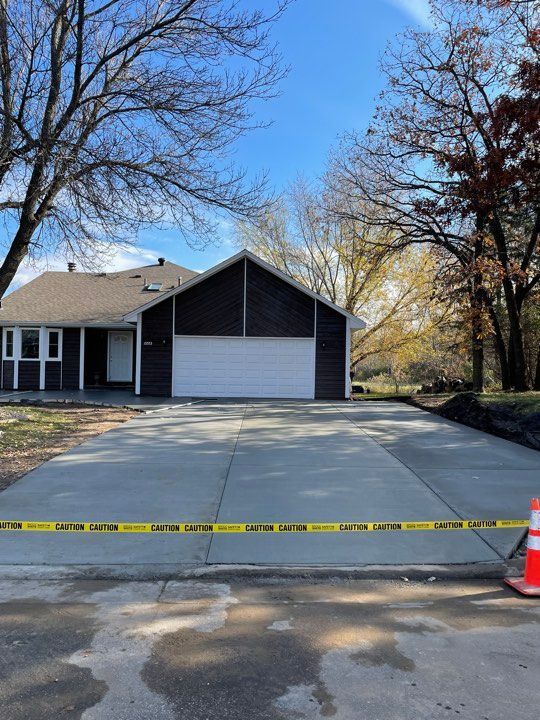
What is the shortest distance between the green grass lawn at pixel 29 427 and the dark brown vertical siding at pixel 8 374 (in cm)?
828

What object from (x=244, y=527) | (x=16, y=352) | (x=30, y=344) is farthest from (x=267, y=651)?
(x=16, y=352)

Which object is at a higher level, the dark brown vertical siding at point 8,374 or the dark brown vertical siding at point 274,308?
the dark brown vertical siding at point 274,308

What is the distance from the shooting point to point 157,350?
20406 millimetres

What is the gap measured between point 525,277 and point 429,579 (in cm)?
1666

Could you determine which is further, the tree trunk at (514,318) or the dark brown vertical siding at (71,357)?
the dark brown vertical siding at (71,357)

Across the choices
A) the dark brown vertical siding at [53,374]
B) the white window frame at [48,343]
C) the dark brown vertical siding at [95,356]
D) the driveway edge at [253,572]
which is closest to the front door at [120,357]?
the dark brown vertical siding at [95,356]

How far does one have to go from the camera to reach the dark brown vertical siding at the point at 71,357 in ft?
72.1

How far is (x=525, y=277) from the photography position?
1878cm

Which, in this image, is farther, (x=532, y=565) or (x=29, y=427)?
(x=29, y=427)

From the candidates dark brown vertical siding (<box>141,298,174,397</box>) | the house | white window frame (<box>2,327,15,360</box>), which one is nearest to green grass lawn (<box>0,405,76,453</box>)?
dark brown vertical siding (<box>141,298,174,397</box>)

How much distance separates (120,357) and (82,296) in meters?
3.42

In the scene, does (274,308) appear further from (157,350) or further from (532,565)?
(532,565)

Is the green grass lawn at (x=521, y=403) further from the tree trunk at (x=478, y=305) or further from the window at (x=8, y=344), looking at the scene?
the window at (x=8, y=344)

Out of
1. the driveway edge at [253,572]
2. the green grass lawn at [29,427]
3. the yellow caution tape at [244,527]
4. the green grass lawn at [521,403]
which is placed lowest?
the driveway edge at [253,572]
